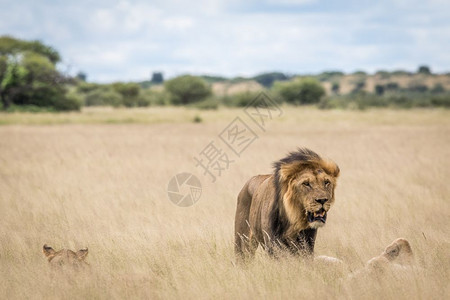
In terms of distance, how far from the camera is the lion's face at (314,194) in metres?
4.16

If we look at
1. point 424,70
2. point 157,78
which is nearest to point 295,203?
point 424,70

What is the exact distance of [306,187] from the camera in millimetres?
4219

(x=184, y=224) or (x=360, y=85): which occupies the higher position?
(x=360, y=85)

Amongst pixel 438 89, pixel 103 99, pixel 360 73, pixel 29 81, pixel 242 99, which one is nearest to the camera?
pixel 29 81

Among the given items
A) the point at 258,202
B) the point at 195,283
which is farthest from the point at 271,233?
the point at 195,283

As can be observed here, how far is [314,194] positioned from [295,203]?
0.63 feet

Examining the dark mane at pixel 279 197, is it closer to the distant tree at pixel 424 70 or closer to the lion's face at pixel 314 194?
the lion's face at pixel 314 194

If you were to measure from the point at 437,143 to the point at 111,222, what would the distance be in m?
14.2

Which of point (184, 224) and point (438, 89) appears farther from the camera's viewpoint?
point (438, 89)

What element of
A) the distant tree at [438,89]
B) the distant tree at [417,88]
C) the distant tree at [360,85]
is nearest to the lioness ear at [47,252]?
the distant tree at [438,89]

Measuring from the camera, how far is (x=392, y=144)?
18.4 meters

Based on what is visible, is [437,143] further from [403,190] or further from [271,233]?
[271,233]

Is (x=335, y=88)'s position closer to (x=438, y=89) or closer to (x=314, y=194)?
(x=438, y=89)

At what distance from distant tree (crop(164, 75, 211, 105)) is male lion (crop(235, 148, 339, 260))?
6825 centimetres
